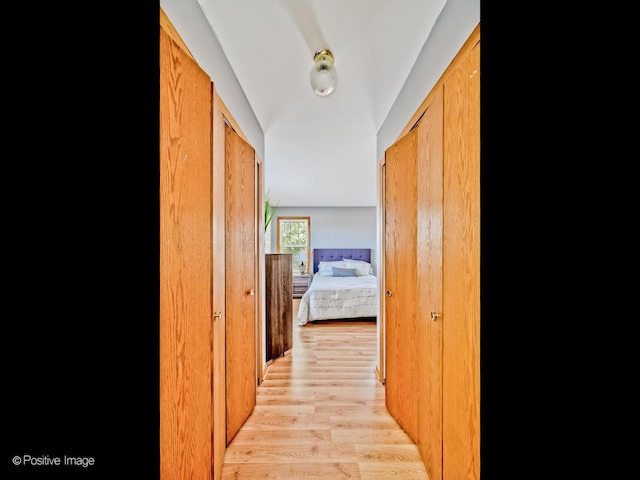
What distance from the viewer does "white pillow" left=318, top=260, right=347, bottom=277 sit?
6159mm

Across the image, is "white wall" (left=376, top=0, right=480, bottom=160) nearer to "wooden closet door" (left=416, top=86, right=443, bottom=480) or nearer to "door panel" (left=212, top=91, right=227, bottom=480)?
"wooden closet door" (left=416, top=86, right=443, bottom=480)

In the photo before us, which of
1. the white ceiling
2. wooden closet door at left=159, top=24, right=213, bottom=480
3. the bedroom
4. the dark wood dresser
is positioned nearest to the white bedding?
the bedroom

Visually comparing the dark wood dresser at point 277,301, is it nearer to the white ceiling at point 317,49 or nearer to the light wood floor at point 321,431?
the light wood floor at point 321,431

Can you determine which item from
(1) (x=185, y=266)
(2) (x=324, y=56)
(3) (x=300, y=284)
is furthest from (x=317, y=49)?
(3) (x=300, y=284)

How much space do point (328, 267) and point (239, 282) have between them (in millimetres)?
4531

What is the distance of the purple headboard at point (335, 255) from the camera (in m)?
7.05

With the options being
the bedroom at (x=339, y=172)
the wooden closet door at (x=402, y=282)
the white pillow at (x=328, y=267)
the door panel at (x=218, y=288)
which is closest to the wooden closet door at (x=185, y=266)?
the door panel at (x=218, y=288)

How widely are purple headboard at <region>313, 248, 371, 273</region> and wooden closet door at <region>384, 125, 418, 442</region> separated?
15.5 ft

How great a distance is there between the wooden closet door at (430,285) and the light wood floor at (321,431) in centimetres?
25

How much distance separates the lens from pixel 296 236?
713cm
